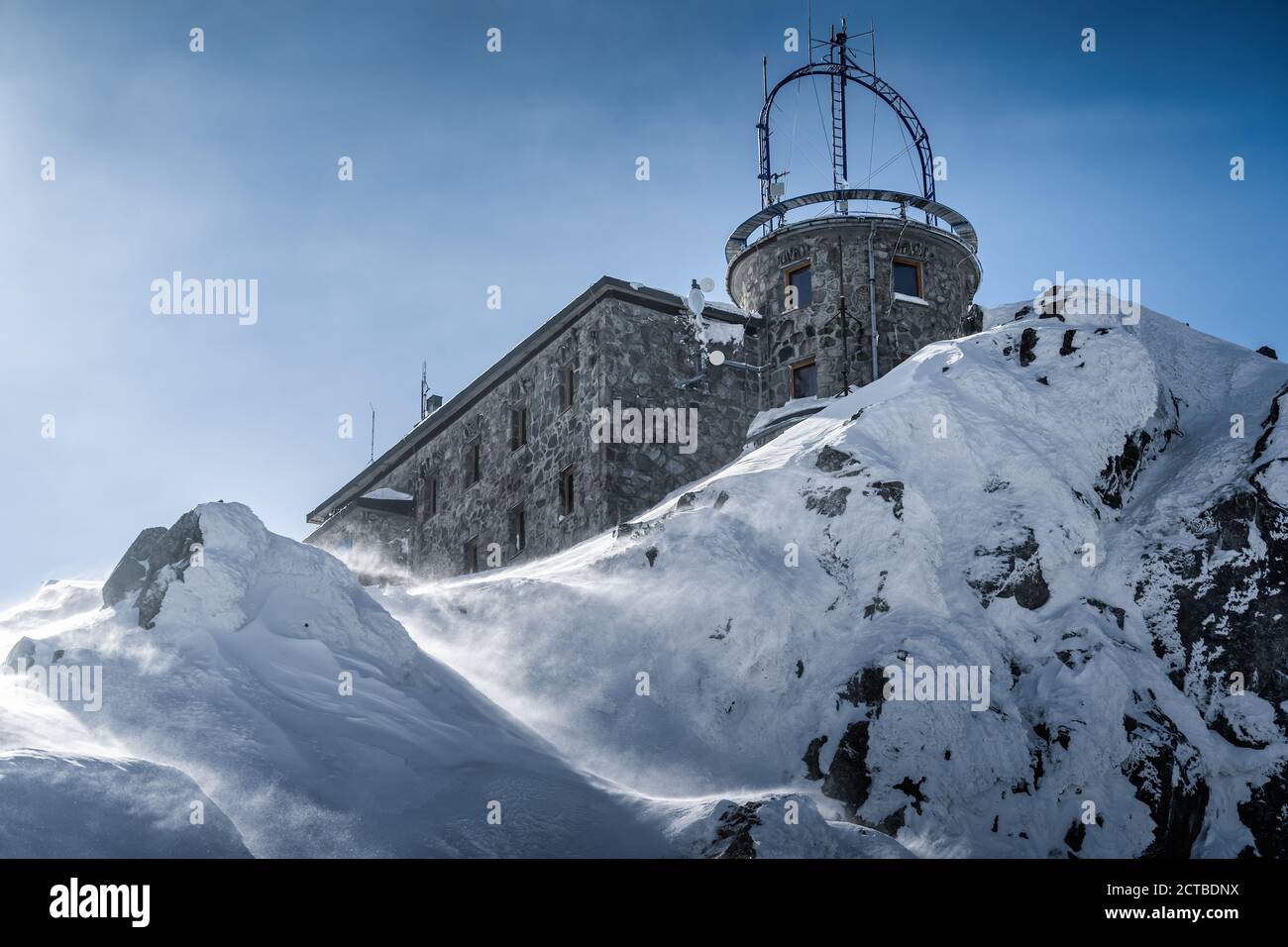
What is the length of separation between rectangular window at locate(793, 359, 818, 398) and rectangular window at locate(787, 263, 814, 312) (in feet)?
4.47

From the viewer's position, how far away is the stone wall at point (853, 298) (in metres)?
24.7

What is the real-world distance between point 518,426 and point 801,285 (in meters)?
7.08

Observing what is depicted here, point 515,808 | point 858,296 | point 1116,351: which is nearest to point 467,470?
point 858,296

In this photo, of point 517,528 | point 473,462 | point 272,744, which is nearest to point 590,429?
point 517,528

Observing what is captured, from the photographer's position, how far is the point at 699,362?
24734 mm

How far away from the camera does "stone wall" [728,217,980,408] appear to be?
24.7 m

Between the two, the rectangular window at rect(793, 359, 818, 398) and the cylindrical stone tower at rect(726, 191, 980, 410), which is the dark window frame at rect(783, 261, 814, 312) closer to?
the cylindrical stone tower at rect(726, 191, 980, 410)

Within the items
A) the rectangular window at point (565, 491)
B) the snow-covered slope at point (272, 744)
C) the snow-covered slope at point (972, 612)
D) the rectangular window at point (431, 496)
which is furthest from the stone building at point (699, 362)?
the snow-covered slope at point (272, 744)

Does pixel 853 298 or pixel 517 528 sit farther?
pixel 517 528

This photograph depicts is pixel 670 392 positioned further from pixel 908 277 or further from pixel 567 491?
pixel 908 277

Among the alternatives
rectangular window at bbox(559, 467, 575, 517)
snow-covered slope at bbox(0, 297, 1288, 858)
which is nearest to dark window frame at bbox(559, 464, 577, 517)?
rectangular window at bbox(559, 467, 575, 517)

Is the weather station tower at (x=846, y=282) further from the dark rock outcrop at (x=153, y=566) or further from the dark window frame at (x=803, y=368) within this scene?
the dark rock outcrop at (x=153, y=566)

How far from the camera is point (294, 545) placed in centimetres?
1399
